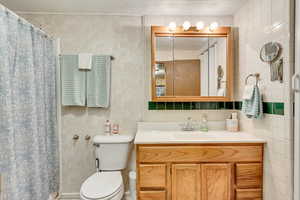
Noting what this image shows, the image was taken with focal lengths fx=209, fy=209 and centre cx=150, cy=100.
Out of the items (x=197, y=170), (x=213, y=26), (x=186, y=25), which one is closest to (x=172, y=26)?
(x=186, y=25)

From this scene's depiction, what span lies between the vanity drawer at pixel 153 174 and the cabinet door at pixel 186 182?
0.29ft

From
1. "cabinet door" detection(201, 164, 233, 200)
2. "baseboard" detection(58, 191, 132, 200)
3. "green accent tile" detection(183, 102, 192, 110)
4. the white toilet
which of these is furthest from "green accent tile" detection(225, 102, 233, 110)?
"baseboard" detection(58, 191, 132, 200)

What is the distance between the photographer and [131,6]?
2.21 m

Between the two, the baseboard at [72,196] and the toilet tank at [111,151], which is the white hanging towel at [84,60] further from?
the baseboard at [72,196]

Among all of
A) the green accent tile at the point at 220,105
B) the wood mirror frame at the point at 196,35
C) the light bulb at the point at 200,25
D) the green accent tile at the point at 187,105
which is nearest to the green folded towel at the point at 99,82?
the wood mirror frame at the point at 196,35

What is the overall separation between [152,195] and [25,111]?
4.21ft

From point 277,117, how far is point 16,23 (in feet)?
7.05

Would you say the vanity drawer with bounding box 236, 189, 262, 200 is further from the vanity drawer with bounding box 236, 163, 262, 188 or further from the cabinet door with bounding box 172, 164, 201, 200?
the cabinet door with bounding box 172, 164, 201, 200

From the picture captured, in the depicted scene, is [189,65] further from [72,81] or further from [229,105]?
[72,81]

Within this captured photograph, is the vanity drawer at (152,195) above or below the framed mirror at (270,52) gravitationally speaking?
below

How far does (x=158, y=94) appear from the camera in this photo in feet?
7.66

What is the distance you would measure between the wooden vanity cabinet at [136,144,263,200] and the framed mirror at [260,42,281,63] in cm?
75

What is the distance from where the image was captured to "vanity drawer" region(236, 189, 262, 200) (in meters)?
1.85

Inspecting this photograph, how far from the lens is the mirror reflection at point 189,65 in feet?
7.59
